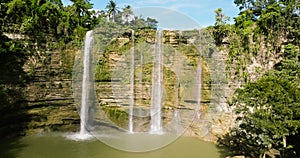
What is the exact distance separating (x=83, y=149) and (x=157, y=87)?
4.98m

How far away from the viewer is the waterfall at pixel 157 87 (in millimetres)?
13453

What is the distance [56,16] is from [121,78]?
3948 millimetres

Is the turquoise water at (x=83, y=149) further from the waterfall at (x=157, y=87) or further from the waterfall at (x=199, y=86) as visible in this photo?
the waterfall at (x=157, y=87)

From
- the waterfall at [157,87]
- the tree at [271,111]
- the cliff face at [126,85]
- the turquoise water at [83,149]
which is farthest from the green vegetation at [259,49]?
the waterfall at [157,87]

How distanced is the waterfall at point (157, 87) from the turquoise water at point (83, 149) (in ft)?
6.72

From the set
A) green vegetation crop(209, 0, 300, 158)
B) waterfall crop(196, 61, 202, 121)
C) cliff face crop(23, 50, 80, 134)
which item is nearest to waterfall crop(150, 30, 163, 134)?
waterfall crop(196, 61, 202, 121)

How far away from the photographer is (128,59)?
1415 cm

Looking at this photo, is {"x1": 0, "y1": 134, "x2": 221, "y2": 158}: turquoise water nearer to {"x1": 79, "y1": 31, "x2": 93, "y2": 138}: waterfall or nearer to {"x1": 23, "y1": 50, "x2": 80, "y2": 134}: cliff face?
{"x1": 23, "y1": 50, "x2": 80, "y2": 134}: cliff face

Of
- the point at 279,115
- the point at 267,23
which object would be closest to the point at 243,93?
the point at 279,115

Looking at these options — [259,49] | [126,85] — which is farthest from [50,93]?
[259,49]

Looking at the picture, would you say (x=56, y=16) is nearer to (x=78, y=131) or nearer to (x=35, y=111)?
(x=35, y=111)

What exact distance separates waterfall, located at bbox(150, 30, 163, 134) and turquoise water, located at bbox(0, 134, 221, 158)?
205cm

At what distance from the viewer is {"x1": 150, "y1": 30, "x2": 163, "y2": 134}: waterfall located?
13453mm

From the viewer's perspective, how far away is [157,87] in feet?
45.0
